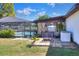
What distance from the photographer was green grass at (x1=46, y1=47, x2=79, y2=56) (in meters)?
8.16

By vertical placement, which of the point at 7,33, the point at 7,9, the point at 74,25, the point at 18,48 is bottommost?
the point at 18,48

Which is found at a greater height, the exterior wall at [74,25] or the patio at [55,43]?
the exterior wall at [74,25]

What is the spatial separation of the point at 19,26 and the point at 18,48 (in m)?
0.70

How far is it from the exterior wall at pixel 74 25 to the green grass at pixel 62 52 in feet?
2.25

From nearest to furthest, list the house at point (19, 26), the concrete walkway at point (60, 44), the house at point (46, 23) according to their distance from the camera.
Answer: the house at point (19, 26) < the house at point (46, 23) < the concrete walkway at point (60, 44)

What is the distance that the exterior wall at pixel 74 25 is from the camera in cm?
924

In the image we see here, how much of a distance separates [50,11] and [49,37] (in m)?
0.87

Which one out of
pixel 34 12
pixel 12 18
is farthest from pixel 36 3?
pixel 12 18

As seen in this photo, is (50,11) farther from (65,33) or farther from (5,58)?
(5,58)

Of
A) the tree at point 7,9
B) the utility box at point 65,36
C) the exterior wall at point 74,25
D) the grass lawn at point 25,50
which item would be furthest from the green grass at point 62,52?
the tree at point 7,9

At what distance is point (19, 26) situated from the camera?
27.8 ft

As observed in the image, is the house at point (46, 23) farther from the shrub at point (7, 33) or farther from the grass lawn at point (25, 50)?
the shrub at point (7, 33)

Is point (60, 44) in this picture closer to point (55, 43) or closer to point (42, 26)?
point (55, 43)

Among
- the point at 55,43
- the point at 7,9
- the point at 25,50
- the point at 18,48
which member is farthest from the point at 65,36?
the point at 7,9
